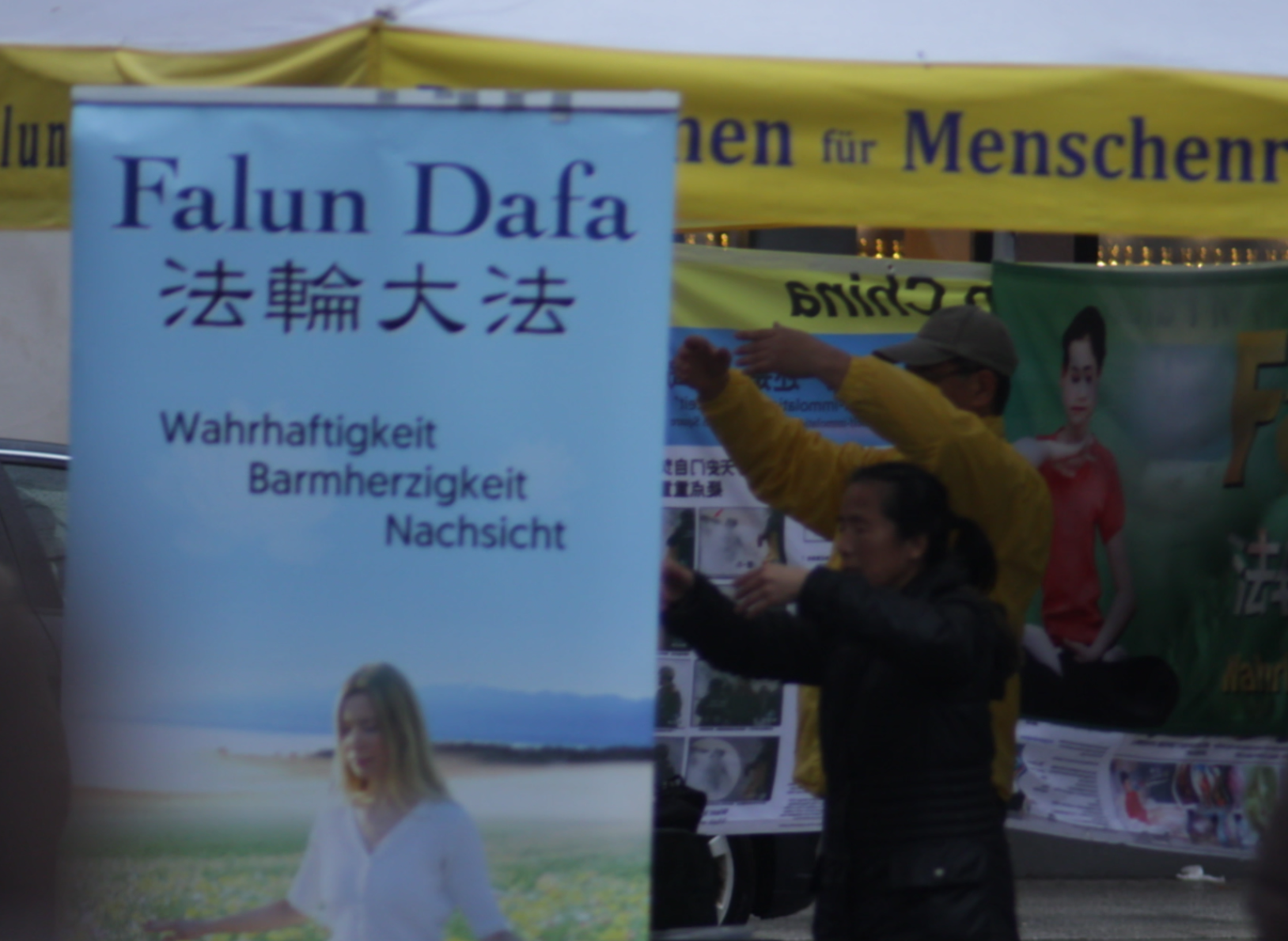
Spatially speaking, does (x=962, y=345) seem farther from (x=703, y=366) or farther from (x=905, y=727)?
(x=905, y=727)

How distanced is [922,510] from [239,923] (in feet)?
4.61

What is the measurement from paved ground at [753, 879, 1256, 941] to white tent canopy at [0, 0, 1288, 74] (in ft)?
14.8

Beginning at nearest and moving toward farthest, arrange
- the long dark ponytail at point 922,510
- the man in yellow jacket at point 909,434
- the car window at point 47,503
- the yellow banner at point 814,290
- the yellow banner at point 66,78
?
the yellow banner at point 66,78
the long dark ponytail at point 922,510
the man in yellow jacket at point 909,434
the yellow banner at point 814,290
the car window at point 47,503

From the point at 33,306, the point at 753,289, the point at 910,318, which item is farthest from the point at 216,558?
the point at 33,306

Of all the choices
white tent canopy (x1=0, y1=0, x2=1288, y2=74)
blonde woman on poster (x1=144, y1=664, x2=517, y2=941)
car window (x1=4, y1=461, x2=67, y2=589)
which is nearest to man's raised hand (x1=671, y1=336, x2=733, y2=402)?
white tent canopy (x1=0, y1=0, x2=1288, y2=74)

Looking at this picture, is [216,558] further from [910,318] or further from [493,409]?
[910,318]

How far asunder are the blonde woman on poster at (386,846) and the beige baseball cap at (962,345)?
1.62 m

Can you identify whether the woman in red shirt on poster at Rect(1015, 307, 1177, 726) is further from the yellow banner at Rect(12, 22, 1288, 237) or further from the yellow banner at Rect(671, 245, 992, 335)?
the yellow banner at Rect(12, 22, 1288, 237)

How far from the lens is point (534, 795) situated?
2307mm

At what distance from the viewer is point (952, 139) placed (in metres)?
2.65

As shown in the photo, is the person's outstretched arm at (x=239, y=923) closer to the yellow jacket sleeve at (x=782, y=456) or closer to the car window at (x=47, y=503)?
the yellow jacket sleeve at (x=782, y=456)

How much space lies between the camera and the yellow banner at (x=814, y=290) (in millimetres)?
4574

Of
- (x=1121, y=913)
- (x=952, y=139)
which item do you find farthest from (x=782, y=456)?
(x=1121, y=913)

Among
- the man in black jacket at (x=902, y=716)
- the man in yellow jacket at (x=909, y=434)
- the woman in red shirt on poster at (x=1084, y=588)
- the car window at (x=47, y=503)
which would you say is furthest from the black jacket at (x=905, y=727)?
the car window at (x=47, y=503)
